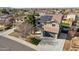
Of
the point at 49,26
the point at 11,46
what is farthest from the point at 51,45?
the point at 11,46

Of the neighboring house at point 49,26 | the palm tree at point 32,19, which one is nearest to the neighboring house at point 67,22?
the neighboring house at point 49,26

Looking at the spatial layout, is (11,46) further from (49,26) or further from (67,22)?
(67,22)

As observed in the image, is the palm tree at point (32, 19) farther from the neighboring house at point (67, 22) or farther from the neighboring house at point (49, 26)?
the neighboring house at point (67, 22)

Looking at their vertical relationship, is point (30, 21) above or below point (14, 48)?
above

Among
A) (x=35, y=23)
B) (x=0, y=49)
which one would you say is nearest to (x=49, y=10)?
(x=35, y=23)

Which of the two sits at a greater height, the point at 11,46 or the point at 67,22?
the point at 67,22

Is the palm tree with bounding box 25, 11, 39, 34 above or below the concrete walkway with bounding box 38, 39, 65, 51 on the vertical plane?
above

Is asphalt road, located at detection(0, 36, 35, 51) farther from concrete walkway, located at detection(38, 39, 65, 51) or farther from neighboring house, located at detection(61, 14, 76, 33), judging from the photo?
neighboring house, located at detection(61, 14, 76, 33)

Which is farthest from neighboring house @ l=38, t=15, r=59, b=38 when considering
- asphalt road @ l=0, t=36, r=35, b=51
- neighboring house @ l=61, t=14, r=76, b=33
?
asphalt road @ l=0, t=36, r=35, b=51
